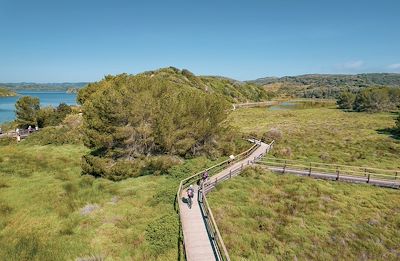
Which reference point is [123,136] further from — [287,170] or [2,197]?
[287,170]

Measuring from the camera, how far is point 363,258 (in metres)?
16.7

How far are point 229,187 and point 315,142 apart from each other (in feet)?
80.6

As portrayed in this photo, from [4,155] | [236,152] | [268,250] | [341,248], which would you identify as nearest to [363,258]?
[341,248]

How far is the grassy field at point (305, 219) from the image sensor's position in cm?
1730

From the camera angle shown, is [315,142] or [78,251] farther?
[315,142]

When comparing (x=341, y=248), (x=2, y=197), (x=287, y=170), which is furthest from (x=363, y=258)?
(x=2, y=197)

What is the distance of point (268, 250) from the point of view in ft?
56.6

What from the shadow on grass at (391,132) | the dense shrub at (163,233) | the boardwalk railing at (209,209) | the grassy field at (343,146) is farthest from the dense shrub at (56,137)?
the shadow on grass at (391,132)

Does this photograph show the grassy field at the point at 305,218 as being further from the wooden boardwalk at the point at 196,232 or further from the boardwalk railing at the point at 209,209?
the wooden boardwalk at the point at 196,232

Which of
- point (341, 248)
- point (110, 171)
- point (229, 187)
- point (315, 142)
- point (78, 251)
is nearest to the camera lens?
point (78, 251)

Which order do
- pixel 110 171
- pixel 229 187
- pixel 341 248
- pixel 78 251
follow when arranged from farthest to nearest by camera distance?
pixel 110 171 → pixel 229 187 → pixel 341 248 → pixel 78 251

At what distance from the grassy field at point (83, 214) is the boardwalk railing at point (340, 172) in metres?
7.91

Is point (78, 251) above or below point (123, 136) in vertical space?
below

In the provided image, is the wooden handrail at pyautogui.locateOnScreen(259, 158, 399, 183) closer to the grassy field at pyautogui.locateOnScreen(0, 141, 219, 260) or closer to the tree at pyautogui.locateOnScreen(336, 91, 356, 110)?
the grassy field at pyautogui.locateOnScreen(0, 141, 219, 260)
